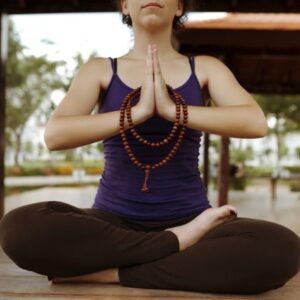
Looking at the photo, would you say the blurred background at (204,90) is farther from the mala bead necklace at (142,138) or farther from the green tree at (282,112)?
the mala bead necklace at (142,138)

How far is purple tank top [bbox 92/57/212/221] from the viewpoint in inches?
51.4

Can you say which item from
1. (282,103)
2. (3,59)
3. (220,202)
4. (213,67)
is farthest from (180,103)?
(282,103)

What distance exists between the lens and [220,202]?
5.00 m

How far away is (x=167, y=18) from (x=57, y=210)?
60 cm

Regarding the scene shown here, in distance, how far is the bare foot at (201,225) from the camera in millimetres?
1149

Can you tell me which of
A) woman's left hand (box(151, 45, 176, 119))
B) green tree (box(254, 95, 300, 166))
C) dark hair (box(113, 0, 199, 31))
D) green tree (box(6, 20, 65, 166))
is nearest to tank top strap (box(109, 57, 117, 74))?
dark hair (box(113, 0, 199, 31))

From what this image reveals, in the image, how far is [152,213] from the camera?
4.27ft

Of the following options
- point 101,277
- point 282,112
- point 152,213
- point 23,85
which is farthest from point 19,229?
point 282,112

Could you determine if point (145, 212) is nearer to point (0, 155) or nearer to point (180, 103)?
point (180, 103)

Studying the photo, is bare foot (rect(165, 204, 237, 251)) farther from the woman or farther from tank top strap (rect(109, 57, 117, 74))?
tank top strap (rect(109, 57, 117, 74))

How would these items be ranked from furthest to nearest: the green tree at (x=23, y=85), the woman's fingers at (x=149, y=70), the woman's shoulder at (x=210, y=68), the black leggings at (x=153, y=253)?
the green tree at (x=23, y=85)
the woman's shoulder at (x=210, y=68)
the woman's fingers at (x=149, y=70)
the black leggings at (x=153, y=253)

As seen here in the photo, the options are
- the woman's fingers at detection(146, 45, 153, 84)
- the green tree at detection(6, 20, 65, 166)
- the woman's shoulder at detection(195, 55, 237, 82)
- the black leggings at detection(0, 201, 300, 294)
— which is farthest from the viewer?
the green tree at detection(6, 20, 65, 166)

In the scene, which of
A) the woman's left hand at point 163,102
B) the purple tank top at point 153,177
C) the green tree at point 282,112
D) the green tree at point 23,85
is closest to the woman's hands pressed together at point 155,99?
the woman's left hand at point 163,102

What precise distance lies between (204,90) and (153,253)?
54cm
